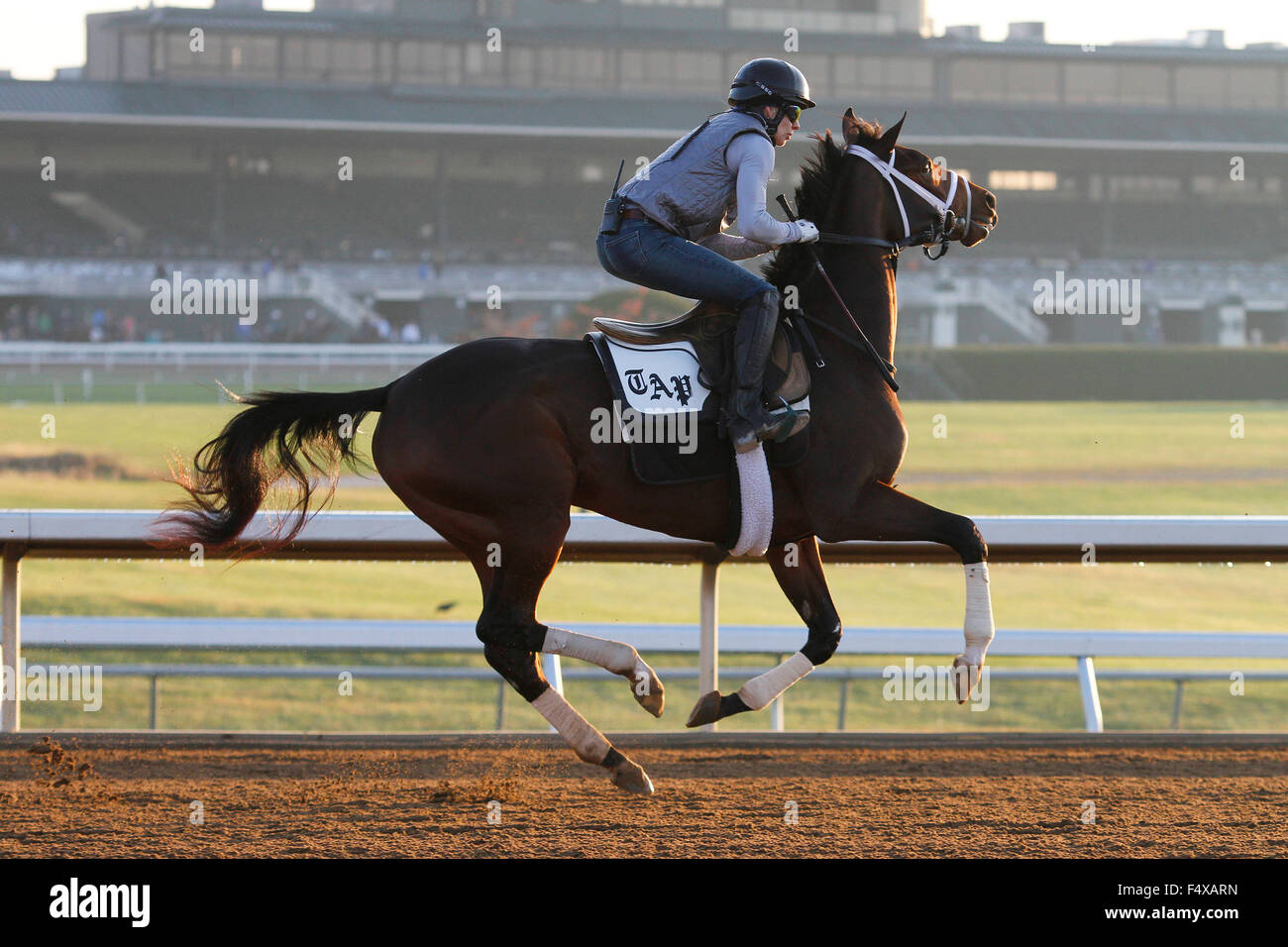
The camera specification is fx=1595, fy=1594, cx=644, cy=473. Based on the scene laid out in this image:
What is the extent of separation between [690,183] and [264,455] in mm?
1366

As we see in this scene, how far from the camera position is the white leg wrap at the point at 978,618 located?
4152mm

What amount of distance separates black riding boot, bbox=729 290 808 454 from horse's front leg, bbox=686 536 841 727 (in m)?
0.46

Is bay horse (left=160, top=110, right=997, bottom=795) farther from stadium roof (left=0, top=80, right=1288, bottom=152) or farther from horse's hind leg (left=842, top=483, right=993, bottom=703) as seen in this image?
stadium roof (left=0, top=80, right=1288, bottom=152)

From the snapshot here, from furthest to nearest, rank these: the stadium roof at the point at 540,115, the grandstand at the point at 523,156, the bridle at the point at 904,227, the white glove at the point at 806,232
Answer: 1. the stadium roof at the point at 540,115
2. the grandstand at the point at 523,156
3. the bridle at the point at 904,227
4. the white glove at the point at 806,232

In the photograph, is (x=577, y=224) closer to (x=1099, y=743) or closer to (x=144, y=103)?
(x=144, y=103)

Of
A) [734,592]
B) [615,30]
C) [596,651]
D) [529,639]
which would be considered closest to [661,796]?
[596,651]

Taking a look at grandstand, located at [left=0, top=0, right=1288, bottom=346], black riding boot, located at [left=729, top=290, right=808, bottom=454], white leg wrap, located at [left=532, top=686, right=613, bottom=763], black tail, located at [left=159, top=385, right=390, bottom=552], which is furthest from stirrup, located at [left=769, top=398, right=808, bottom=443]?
grandstand, located at [left=0, top=0, right=1288, bottom=346]

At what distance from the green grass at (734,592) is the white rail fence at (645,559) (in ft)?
1.47

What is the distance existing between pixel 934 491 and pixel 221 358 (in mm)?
11585

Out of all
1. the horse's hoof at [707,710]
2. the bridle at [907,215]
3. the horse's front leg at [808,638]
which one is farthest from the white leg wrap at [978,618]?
the bridle at [907,215]

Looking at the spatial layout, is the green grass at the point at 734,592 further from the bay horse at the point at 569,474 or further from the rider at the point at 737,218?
the rider at the point at 737,218

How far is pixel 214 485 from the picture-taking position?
434 centimetres

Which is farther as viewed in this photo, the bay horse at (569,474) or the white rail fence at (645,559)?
the white rail fence at (645,559)
